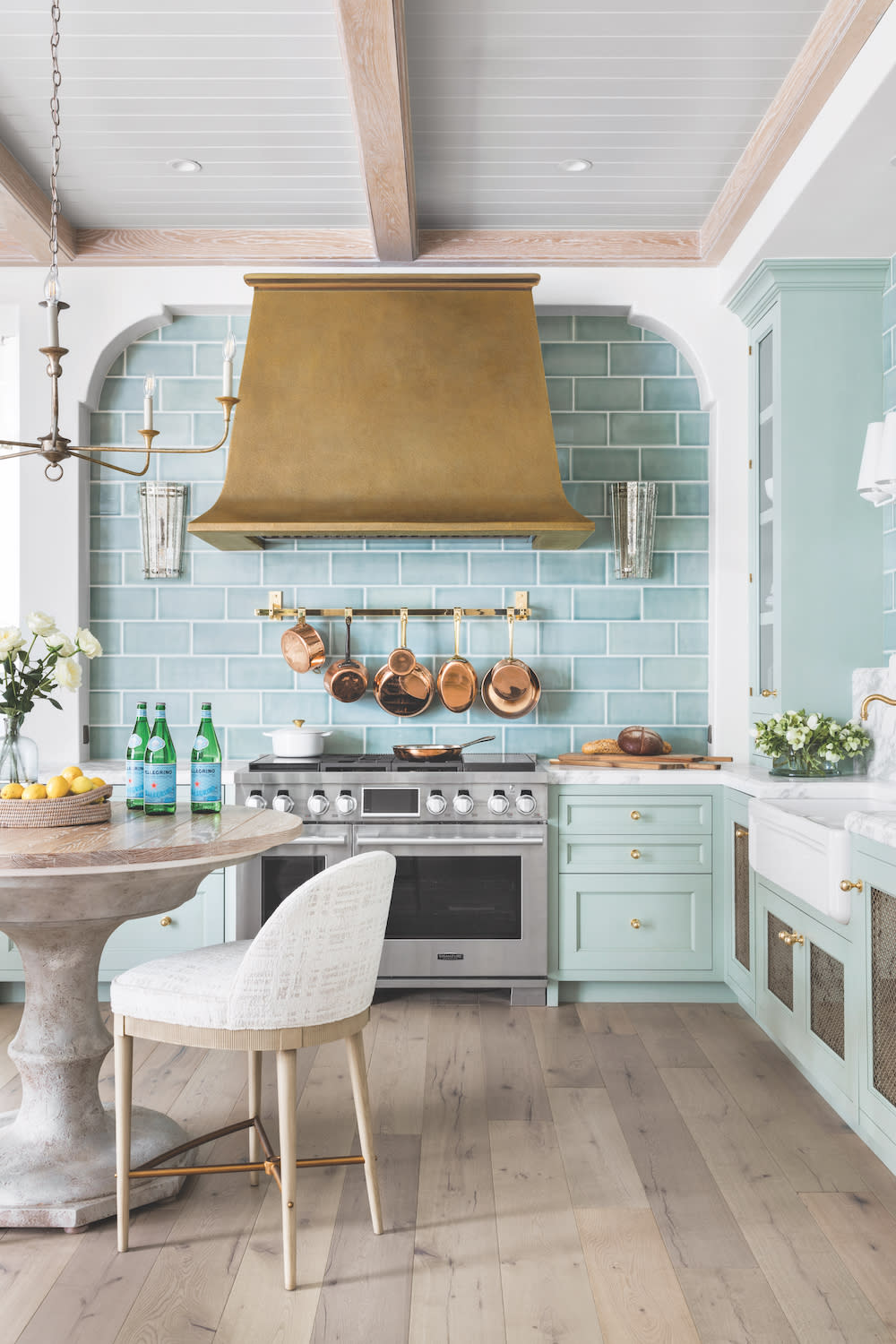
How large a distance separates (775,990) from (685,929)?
56cm

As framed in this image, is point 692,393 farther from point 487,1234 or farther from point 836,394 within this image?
point 487,1234

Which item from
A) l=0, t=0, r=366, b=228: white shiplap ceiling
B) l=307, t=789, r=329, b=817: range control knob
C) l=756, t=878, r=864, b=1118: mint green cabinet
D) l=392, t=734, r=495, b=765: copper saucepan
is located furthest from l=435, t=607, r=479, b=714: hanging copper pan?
l=0, t=0, r=366, b=228: white shiplap ceiling

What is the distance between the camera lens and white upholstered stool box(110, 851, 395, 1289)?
189 cm

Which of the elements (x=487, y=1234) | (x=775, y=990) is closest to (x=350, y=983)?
(x=487, y=1234)

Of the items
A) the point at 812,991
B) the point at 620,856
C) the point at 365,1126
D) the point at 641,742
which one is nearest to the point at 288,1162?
the point at 365,1126

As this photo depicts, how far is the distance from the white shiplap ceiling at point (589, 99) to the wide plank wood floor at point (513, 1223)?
276 cm

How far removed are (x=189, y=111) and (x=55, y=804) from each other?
2.06 metres

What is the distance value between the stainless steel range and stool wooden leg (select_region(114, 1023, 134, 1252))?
1.52m

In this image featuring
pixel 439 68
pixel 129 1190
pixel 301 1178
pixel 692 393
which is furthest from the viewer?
pixel 692 393

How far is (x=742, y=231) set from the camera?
3.58 meters

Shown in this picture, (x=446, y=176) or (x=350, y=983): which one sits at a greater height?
(x=446, y=176)

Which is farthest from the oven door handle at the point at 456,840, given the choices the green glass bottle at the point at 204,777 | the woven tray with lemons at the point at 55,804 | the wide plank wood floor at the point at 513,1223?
the woven tray with lemons at the point at 55,804

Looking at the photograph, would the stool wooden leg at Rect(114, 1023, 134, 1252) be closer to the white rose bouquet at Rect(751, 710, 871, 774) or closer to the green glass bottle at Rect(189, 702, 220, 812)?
the green glass bottle at Rect(189, 702, 220, 812)

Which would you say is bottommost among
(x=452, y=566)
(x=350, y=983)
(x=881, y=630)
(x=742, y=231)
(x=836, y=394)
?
(x=350, y=983)
